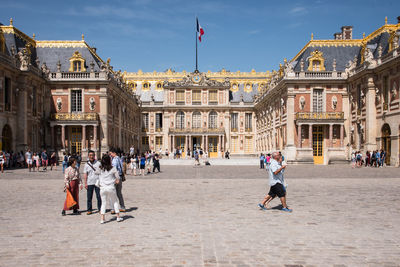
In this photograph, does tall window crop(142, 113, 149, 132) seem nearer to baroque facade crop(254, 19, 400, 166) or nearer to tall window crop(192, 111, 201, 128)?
tall window crop(192, 111, 201, 128)

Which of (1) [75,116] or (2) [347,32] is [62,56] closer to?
(1) [75,116]

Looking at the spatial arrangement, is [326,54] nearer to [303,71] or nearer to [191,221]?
[303,71]

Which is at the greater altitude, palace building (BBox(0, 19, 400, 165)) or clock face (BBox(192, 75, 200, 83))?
clock face (BBox(192, 75, 200, 83))

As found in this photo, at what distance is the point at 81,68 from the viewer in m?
39.0

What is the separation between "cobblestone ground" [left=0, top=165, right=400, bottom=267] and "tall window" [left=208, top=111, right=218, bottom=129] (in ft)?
167

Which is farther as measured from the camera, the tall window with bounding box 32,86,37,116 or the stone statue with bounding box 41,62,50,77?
the stone statue with bounding box 41,62,50,77

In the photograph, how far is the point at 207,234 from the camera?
754 centimetres

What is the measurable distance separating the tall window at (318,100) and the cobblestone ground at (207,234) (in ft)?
90.0

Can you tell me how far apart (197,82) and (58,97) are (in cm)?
2782

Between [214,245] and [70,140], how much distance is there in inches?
1352

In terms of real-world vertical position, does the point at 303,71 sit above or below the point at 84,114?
above

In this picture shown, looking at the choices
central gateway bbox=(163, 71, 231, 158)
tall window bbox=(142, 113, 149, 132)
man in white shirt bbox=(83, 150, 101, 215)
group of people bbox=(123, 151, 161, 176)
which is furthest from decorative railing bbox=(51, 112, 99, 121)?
man in white shirt bbox=(83, 150, 101, 215)

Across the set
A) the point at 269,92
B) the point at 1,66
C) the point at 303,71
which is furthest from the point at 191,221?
the point at 269,92

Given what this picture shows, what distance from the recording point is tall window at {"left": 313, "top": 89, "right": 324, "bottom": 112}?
38688 mm
